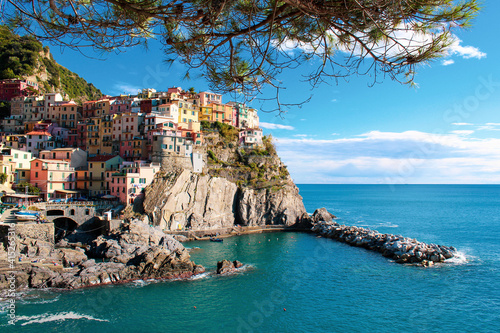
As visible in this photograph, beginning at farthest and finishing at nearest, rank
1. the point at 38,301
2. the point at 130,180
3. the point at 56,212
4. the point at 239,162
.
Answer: the point at 239,162
the point at 130,180
the point at 56,212
the point at 38,301

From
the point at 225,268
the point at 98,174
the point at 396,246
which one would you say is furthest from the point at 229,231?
the point at 396,246

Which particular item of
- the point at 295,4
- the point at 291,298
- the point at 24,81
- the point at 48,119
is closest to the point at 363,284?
the point at 291,298

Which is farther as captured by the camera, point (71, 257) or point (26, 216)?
point (26, 216)

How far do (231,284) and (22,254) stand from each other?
50.8 feet

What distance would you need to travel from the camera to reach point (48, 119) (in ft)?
177

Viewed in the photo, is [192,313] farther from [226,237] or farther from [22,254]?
[226,237]

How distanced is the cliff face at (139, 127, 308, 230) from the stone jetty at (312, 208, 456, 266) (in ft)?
30.7

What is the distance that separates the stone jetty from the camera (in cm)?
2855

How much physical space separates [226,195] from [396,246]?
22.9 metres

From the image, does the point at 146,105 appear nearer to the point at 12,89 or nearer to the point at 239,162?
the point at 239,162

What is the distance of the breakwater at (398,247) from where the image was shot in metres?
28.5

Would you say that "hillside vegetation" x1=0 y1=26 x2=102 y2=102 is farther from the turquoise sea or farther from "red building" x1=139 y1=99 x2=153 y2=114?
the turquoise sea

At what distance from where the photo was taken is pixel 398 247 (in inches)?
1192

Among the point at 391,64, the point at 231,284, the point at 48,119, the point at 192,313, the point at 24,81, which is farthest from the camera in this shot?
the point at 24,81
